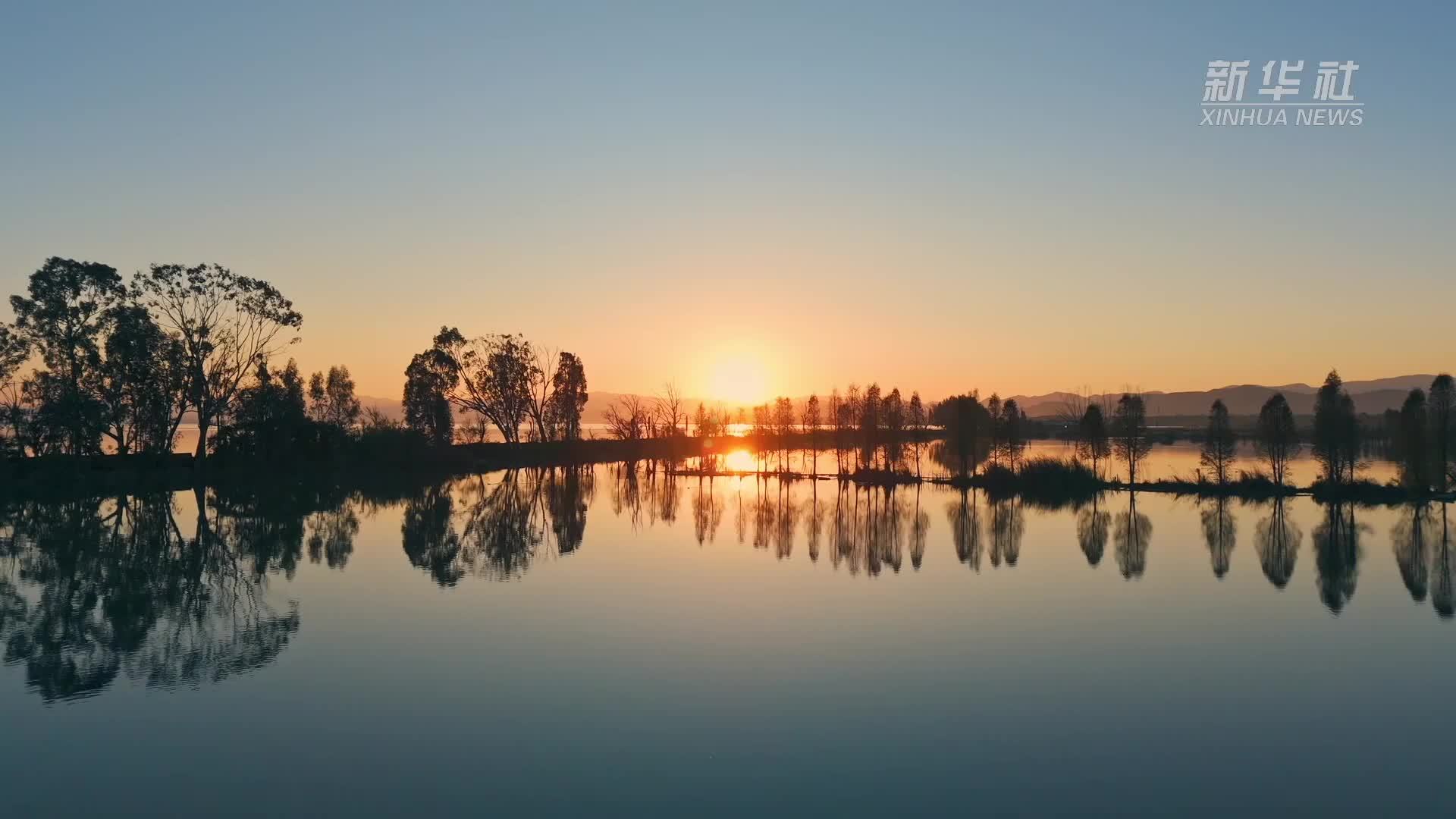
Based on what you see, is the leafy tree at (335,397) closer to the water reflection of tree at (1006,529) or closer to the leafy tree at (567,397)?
the leafy tree at (567,397)

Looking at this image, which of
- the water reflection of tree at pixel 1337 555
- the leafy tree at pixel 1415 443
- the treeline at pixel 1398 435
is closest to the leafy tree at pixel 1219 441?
the treeline at pixel 1398 435

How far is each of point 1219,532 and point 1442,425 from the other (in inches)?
752

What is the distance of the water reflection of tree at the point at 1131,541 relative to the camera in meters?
20.8

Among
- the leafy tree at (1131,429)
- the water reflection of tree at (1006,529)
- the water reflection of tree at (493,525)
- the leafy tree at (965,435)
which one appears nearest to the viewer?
the water reflection of tree at (493,525)

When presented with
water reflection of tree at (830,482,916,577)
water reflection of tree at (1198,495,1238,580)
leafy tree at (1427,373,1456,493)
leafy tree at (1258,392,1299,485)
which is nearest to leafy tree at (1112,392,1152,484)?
leafy tree at (1258,392,1299,485)

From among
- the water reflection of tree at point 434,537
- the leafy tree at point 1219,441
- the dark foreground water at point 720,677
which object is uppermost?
the leafy tree at point 1219,441

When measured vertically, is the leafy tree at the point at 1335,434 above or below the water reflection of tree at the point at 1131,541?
above

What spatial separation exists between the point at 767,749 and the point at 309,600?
1134 centimetres

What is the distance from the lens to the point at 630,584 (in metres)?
18.4

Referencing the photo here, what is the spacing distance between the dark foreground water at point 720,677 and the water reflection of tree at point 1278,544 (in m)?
0.17

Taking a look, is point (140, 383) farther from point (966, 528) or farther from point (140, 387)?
point (966, 528)

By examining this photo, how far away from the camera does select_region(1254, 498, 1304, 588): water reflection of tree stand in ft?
65.9

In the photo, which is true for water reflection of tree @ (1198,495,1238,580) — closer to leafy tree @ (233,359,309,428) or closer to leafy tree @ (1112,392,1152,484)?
leafy tree @ (1112,392,1152,484)

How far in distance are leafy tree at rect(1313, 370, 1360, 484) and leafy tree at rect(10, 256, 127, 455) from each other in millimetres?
57502
